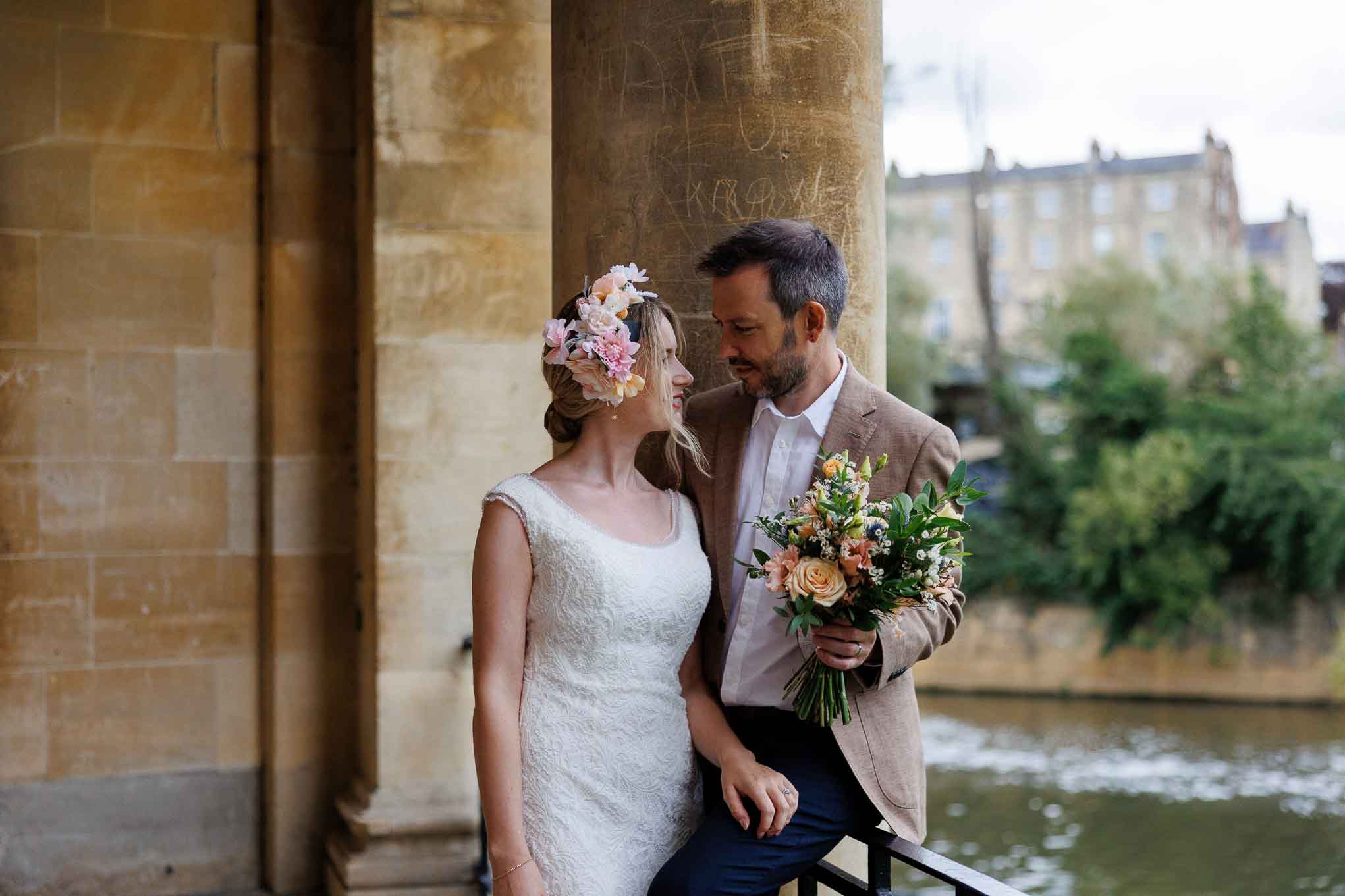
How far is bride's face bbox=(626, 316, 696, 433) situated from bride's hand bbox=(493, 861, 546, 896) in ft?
2.19

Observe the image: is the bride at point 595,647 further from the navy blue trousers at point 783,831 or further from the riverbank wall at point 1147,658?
the riverbank wall at point 1147,658

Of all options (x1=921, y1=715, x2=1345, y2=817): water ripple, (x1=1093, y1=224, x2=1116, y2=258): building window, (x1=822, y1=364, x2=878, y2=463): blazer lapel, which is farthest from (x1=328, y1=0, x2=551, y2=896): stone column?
(x1=1093, y1=224, x2=1116, y2=258): building window

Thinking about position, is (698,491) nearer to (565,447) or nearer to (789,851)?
(565,447)

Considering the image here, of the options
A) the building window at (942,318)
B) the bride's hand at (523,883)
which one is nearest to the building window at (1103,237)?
the building window at (942,318)

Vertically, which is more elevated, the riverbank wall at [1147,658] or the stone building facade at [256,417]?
the stone building facade at [256,417]

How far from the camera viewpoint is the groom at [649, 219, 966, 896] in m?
1.89

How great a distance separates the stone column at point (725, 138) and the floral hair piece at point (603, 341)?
0.69ft

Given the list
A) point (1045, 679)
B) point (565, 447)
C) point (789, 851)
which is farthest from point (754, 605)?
point (1045, 679)

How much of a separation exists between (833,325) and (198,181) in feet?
8.67

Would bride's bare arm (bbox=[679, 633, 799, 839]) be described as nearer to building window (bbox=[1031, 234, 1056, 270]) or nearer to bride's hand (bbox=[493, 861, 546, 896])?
bride's hand (bbox=[493, 861, 546, 896])

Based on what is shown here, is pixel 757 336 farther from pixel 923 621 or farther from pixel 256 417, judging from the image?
pixel 256 417

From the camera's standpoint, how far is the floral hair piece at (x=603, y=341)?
199 centimetres

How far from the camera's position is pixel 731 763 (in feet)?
6.37

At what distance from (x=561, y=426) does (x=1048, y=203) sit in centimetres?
3922
